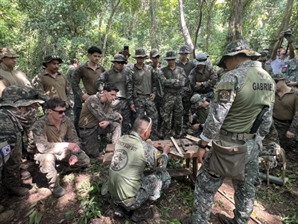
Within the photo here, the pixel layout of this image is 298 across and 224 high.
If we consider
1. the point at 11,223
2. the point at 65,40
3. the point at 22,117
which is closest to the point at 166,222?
the point at 11,223

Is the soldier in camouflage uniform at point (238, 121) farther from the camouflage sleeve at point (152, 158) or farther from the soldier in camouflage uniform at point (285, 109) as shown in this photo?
the soldier in camouflage uniform at point (285, 109)

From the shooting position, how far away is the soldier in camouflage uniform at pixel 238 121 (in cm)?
219

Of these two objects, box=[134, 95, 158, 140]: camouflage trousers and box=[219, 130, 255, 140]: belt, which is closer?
box=[219, 130, 255, 140]: belt

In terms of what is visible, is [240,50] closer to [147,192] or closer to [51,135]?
[147,192]

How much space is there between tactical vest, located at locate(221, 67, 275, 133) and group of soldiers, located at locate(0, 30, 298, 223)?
0.4 inches

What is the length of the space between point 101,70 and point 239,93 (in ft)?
12.9

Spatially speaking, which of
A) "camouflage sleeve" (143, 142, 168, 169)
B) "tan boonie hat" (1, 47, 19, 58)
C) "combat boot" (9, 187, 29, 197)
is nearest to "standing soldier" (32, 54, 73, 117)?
"tan boonie hat" (1, 47, 19, 58)

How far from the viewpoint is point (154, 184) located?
2.77 m

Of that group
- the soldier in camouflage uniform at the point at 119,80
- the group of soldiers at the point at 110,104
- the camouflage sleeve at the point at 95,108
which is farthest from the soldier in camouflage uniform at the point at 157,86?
the camouflage sleeve at the point at 95,108

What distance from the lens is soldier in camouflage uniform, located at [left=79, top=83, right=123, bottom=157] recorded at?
4.29 metres

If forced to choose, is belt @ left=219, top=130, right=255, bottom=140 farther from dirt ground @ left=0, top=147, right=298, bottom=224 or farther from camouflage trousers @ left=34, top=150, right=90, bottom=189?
camouflage trousers @ left=34, top=150, right=90, bottom=189

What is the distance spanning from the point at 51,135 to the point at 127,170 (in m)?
1.74

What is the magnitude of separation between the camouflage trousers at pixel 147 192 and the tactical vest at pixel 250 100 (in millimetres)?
1220

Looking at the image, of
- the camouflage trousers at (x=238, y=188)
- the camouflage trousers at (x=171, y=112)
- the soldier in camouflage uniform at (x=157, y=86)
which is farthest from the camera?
the soldier in camouflage uniform at (x=157, y=86)
